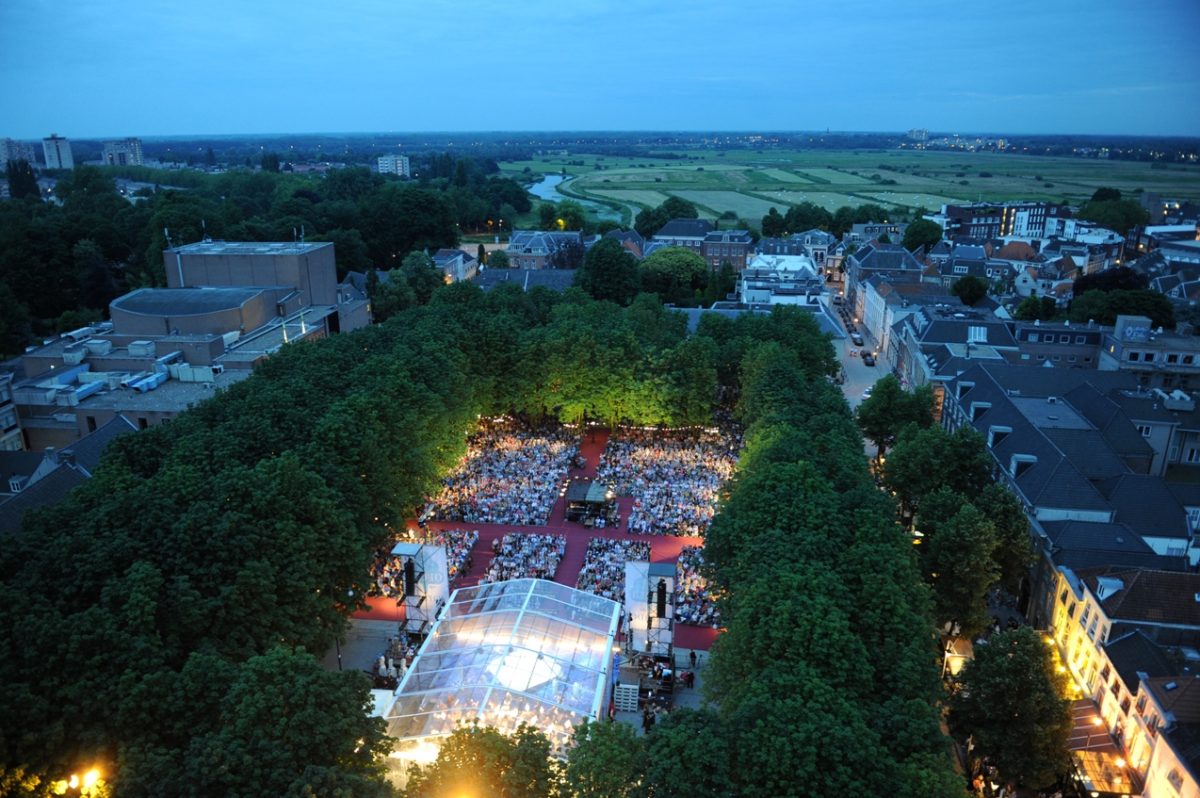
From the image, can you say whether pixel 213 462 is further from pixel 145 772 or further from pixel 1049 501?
pixel 1049 501

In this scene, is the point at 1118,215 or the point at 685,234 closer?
the point at 685,234

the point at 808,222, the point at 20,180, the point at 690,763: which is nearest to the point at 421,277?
the point at 690,763

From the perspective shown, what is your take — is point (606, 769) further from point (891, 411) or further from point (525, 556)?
point (891, 411)

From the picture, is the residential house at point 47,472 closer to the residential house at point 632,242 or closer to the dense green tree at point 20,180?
the residential house at point 632,242

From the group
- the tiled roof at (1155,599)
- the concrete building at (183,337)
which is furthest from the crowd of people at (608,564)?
the concrete building at (183,337)

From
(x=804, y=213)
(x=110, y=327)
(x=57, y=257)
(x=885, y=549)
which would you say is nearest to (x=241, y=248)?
(x=110, y=327)

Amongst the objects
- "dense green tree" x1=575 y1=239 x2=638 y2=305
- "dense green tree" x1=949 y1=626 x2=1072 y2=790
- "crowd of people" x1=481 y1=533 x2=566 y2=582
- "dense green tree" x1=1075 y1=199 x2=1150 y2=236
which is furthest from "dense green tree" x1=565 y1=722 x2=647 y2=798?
"dense green tree" x1=1075 y1=199 x2=1150 y2=236
